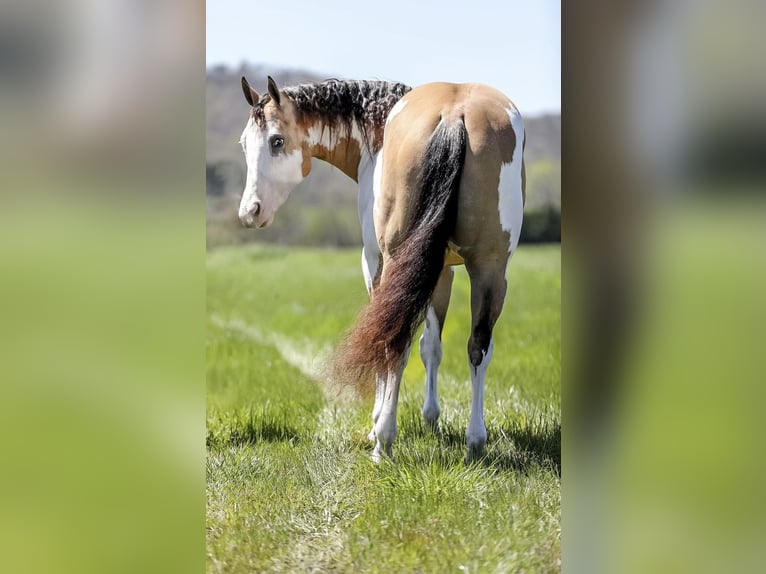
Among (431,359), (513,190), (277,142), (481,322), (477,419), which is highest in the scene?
(277,142)

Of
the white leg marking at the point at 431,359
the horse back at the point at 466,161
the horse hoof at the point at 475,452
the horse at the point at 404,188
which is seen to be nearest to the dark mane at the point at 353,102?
the horse at the point at 404,188

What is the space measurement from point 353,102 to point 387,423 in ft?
3.83

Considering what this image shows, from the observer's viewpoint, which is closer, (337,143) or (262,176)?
(262,176)

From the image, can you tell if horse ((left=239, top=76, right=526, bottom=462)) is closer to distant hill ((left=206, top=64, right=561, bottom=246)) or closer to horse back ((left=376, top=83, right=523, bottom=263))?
Answer: horse back ((left=376, top=83, right=523, bottom=263))

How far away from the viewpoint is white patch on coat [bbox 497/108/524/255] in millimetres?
2119

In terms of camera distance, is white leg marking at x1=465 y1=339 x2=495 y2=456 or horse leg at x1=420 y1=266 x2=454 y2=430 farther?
horse leg at x1=420 y1=266 x2=454 y2=430

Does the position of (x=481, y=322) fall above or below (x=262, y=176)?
below

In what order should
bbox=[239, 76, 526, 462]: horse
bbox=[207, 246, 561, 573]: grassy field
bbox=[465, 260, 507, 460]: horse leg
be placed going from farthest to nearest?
1. bbox=[465, 260, 507, 460]: horse leg
2. bbox=[239, 76, 526, 462]: horse
3. bbox=[207, 246, 561, 573]: grassy field

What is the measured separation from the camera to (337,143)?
2.49 meters

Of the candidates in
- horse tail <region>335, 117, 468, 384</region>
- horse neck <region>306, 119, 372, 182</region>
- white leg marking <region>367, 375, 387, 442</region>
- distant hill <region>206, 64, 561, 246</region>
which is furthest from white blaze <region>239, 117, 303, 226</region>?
distant hill <region>206, 64, 561, 246</region>

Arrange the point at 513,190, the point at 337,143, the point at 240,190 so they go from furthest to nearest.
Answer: the point at 240,190
the point at 337,143
the point at 513,190

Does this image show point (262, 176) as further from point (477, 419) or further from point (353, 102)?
point (477, 419)
